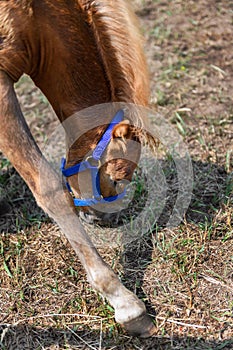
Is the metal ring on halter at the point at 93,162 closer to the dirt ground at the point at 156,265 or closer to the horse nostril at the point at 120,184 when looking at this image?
the horse nostril at the point at 120,184

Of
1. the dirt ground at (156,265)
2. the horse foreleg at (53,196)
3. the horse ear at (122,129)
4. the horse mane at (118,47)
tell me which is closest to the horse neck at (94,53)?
the horse mane at (118,47)

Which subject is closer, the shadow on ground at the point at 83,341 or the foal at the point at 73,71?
the foal at the point at 73,71

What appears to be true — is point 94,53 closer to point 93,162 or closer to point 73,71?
point 73,71

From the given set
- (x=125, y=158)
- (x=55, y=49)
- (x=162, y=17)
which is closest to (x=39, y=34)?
(x=55, y=49)

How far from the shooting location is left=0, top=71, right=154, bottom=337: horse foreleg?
238cm

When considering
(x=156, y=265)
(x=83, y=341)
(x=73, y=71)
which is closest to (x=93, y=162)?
(x=73, y=71)

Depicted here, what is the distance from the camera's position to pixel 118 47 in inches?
95.7

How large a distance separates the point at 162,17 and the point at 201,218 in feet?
7.81

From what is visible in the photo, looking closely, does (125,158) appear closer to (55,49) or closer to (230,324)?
(55,49)

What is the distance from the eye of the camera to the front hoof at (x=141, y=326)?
247 centimetres

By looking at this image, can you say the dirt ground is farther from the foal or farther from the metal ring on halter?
the metal ring on halter

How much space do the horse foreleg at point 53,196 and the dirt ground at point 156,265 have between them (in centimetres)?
17

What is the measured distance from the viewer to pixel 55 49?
8.05 feet

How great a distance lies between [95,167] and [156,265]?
645 millimetres
